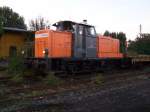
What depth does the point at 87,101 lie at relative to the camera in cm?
820

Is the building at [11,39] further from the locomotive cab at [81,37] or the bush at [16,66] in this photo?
the bush at [16,66]

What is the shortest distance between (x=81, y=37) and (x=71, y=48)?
1000 mm

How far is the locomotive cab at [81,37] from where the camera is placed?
15914mm

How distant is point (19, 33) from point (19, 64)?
1214 cm

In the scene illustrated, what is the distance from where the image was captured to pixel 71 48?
1590cm

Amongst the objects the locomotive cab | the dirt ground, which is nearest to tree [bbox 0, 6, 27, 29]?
the locomotive cab

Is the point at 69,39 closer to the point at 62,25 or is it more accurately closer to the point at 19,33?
the point at 62,25

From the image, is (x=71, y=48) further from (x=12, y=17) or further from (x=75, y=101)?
(x=12, y=17)

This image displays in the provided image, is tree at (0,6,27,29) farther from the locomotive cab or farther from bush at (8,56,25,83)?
bush at (8,56,25,83)

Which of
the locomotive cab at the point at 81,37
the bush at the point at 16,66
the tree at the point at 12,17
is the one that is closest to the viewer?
the bush at the point at 16,66

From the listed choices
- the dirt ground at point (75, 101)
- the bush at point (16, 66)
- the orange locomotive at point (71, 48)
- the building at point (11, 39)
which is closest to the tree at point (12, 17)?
the building at point (11, 39)

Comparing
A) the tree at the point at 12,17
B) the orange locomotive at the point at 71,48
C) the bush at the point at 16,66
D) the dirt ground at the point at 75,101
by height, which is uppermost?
the tree at the point at 12,17

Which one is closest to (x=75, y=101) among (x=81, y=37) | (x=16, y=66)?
(x=16, y=66)

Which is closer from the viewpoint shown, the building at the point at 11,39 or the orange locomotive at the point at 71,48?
the orange locomotive at the point at 71,48
